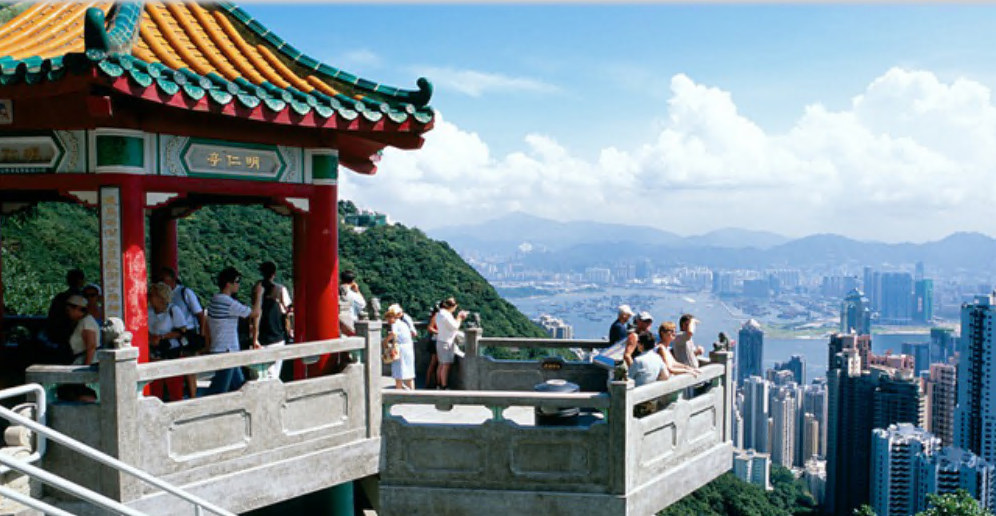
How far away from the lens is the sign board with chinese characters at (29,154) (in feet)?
26.3

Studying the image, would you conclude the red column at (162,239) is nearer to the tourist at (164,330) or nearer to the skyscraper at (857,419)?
the tourist at (164,330)

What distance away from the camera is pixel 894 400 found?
105125 mm

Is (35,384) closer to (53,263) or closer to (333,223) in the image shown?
(333,223)

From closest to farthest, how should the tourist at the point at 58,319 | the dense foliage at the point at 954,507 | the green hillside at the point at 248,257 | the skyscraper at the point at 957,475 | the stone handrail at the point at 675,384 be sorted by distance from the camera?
1. the stone handrail at the point at 675,384
2. the tourist at the point at 58,319
3. the green hillside at the point at 248,257
4. the dense foliage at the point at 954,507
5. the skyscraper at the point at 957,475

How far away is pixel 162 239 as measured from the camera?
42.7 ft

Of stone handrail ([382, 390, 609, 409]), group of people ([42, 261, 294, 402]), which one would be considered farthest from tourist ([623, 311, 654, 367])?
group of people ([42, 261, 294, 402])

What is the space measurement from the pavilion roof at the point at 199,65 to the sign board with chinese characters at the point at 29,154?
2.79 ft

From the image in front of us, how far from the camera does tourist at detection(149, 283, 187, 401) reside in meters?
9.21

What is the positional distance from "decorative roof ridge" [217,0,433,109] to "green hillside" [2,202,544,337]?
681 inches

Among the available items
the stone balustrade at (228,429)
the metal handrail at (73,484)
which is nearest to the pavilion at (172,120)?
the stone balustrade at (228,429)

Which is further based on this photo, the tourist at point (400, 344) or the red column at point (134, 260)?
the tourist at point (400, 344)

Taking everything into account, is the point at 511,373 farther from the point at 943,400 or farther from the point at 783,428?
the point at 783,428

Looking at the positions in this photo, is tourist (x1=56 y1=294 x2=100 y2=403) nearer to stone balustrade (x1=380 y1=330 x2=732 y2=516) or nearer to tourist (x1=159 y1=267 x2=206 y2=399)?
tourist (x1=159 y1=267 x2=206 y2=399)

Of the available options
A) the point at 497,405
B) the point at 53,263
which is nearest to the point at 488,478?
the point at 497,405
